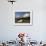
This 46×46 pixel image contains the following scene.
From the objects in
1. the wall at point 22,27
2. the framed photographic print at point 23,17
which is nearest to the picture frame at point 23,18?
the framed photographic print at point 23,17

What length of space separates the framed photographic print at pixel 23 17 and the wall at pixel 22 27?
0.44ft

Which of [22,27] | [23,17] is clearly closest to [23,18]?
[23,17]

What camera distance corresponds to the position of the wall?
4.55 m

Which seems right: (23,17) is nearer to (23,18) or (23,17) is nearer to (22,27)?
(23,18)

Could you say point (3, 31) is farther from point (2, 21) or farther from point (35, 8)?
point (35, 8)

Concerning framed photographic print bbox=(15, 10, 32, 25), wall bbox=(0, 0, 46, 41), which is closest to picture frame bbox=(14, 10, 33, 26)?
framed photographic print bbox=(15, 10, 32, 25)

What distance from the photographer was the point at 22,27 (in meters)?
4.57

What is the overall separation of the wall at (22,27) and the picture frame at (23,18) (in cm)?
10

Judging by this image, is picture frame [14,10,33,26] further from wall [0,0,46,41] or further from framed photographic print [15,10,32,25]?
wall [0,0,46,41]

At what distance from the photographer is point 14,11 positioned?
4555 mm

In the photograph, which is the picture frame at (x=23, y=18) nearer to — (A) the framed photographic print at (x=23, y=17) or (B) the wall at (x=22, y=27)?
(A) the framed photographic print at (x=23, y=17)

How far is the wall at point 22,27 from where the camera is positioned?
455 centimetres

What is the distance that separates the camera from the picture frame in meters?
4.55

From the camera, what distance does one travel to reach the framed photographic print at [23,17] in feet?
14.9
